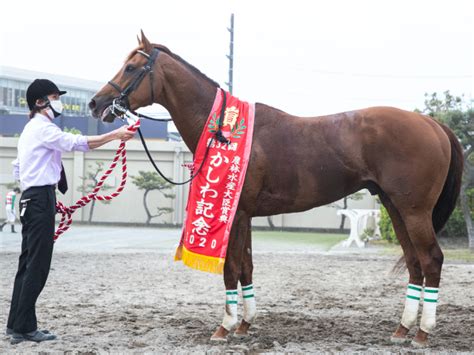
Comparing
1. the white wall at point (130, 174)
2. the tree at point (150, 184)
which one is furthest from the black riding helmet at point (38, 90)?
the white wall at point (130, 174)

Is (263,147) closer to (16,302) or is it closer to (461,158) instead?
(461,158)

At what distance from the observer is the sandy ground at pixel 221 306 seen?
4.18 m

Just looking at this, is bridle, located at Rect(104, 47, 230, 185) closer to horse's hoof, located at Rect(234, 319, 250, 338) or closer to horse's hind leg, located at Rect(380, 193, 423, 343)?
horse's hoof, located at Rect(234, 319, 250, 338)

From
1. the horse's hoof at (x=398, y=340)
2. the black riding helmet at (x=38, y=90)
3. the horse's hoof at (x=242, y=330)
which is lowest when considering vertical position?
the horse's hoof at (x=242, y=330)

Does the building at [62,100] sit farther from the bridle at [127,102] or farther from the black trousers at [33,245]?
the black trousers at [33,245]

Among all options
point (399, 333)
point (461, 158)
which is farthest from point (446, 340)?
point (461, 158)

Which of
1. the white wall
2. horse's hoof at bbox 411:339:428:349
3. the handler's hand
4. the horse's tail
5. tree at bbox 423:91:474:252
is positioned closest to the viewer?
horse's hoof at bbox 411:339:428:349

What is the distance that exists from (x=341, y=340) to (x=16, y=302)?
243 centimetres

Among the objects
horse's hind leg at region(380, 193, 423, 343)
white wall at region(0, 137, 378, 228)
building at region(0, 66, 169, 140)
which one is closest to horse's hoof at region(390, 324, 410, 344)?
horse's hind leg at region(380, 193, 423, 343)

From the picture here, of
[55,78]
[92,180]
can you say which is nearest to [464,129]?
[92,180]

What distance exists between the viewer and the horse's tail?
4605mm

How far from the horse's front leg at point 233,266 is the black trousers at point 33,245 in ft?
4.32

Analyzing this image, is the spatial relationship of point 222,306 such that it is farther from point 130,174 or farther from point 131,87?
point 130,174

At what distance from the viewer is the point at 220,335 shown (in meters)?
4.33
